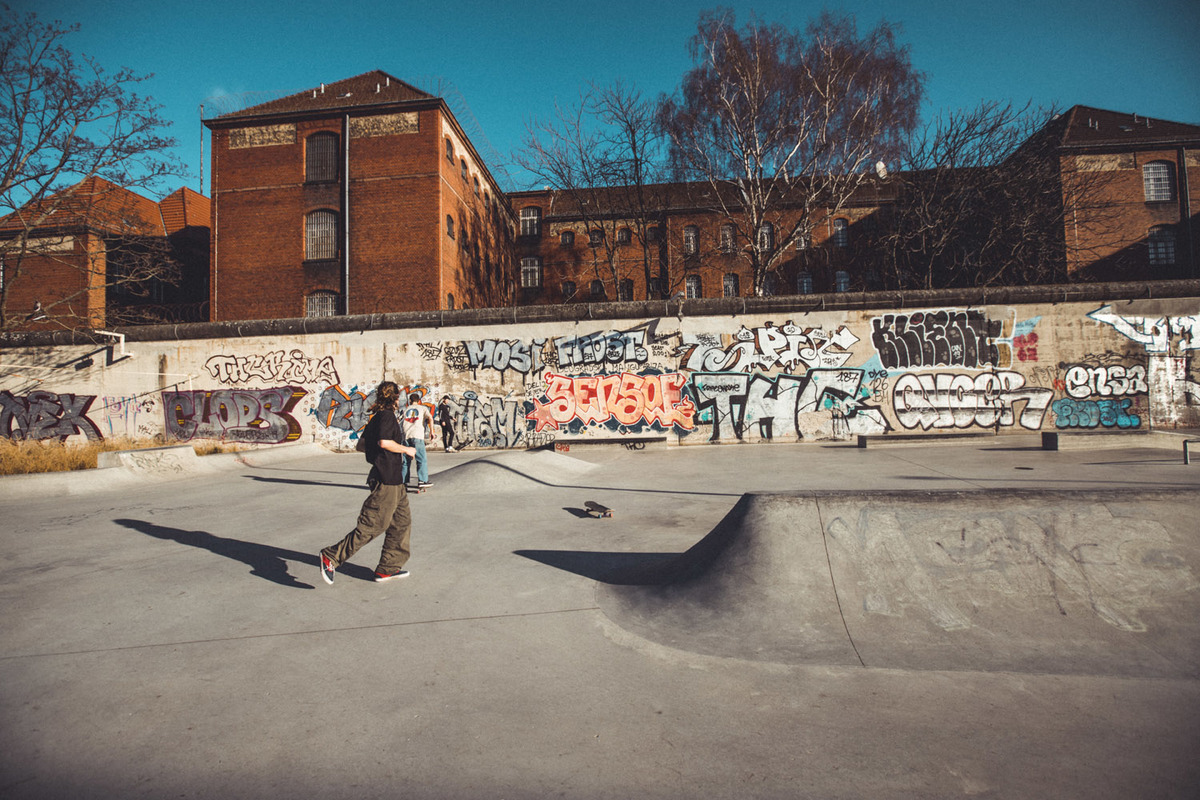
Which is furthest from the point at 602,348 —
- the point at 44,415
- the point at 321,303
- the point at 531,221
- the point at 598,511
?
the point at 531,221

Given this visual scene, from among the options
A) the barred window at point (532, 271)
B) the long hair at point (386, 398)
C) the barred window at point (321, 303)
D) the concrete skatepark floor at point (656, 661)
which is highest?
the barred window at point (532, 271)

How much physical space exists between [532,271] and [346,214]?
15547mm

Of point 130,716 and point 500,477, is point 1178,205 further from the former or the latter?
point 130,716

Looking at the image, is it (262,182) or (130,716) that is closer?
(130,716)

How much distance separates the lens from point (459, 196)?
28484mm

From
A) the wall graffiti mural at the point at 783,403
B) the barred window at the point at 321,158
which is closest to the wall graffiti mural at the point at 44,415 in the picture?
the barred window at the point at 321,158

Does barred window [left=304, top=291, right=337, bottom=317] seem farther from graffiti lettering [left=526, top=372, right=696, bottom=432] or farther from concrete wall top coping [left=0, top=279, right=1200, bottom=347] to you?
graffiti lettering [left=526, top=372, right=696, bottom=432]

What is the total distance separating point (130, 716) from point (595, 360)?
13.0m

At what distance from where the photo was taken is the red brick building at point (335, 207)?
25.3 meters

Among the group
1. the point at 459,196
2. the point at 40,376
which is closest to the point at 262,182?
the point at 459,196

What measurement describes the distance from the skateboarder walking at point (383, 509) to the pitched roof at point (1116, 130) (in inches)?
1457

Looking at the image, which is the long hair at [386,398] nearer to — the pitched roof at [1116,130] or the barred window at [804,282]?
the barred window at [804,282]

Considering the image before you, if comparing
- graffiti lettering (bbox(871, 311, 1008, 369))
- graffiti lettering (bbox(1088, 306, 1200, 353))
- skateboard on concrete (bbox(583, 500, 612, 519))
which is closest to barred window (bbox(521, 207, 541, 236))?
graffiti lettering (bbox(871, 311, 1008, 369))

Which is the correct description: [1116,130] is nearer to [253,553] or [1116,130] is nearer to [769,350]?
[769,350]
